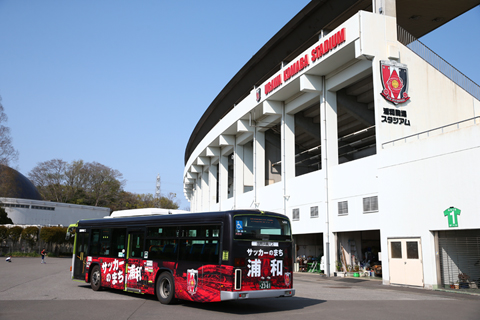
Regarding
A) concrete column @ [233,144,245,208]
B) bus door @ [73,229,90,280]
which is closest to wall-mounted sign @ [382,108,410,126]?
bus door @ [73,229,90,280]

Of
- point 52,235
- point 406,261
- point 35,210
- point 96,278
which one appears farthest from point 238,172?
point 35,210

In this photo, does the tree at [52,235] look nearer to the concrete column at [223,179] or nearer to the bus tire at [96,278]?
the concrete column at [223,179]

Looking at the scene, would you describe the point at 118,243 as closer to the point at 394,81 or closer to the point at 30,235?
the point at 394,81

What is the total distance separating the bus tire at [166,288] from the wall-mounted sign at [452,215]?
11.4m

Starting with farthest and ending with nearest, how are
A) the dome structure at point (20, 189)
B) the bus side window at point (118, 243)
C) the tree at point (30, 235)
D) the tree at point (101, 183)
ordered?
1. the tree at point (101, 183)
2. the dome structure at point (20, 189)
3. the tree at point (30, 235)
4. the bus side window at point (118, 243)

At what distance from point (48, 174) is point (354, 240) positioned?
271 ft

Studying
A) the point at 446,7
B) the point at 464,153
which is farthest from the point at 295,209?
the point at 446,7

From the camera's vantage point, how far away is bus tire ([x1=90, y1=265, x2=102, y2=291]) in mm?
15719

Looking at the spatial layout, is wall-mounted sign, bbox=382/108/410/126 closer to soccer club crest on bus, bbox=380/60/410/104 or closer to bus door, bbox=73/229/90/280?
soccer club crest on bus, bbox=380/60/410/104

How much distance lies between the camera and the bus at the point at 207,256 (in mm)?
11055

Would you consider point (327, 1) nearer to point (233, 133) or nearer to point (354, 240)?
point (354, 240)

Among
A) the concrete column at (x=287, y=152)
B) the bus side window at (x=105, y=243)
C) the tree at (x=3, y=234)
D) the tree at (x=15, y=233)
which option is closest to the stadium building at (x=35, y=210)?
the tree at (x=3, y=234)

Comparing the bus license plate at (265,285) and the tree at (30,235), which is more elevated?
the tree at (30,235)

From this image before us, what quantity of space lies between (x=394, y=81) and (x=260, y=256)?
14.5 meters
